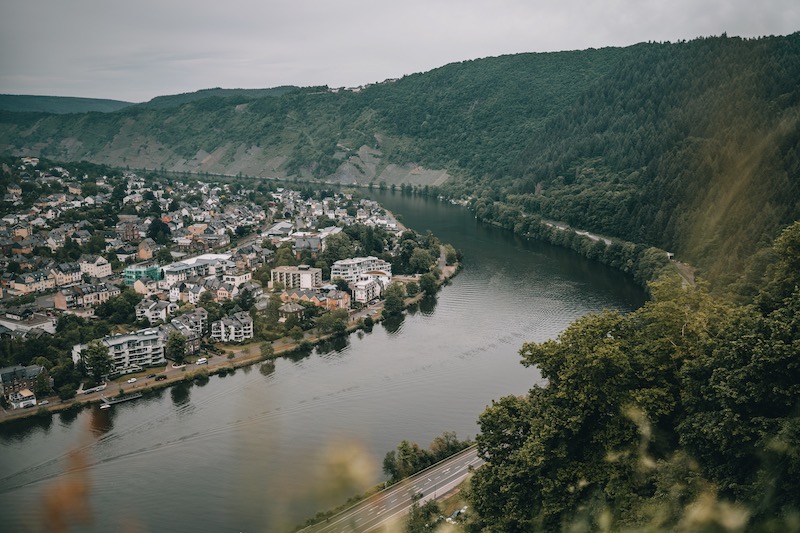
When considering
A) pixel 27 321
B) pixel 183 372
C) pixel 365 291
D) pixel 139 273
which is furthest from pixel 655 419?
pixel 139 273

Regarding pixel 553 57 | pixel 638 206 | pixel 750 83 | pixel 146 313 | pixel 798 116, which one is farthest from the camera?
pixel 553 57

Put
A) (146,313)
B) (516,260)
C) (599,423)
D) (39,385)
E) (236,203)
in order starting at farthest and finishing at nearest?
(236,203), (516,260), (146,313), (39,385), (599,423)

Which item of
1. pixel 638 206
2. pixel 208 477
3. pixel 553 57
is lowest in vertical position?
pixel 208 477

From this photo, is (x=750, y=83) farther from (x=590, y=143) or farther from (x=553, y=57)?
(x=553, y=57)

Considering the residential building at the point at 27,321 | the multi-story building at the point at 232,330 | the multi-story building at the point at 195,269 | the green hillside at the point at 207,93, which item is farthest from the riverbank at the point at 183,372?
the green hillside at the point at 207,93

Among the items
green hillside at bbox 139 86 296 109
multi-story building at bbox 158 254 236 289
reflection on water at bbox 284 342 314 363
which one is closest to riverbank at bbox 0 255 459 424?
reflection on water at bbox 284 342 314 363

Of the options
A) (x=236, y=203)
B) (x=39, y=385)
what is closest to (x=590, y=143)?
(x=236, y=203)

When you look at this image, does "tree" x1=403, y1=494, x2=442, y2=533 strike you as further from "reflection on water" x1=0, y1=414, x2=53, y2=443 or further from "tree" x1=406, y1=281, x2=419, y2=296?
"tree" x1=406, y1=281, x2=419, y2=296
